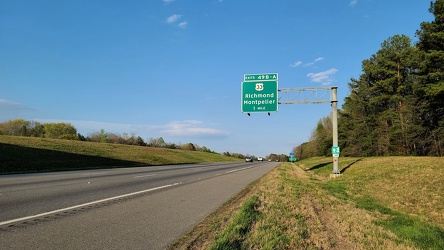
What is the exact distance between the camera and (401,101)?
45219 millimetres

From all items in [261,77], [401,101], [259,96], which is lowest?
[259,96]

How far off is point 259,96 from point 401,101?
3087cm

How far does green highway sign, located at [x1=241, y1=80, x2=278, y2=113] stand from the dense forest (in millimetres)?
16850

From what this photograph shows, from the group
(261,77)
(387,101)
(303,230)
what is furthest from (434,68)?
(303,230)

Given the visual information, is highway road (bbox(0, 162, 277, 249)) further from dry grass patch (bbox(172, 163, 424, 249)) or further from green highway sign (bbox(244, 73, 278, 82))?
green highway sign (bbox(244, 73, 278, 82))

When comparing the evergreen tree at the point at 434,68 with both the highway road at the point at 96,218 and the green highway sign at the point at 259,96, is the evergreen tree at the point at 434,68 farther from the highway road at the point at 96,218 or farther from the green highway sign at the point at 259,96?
the highway road at the point at 96,218

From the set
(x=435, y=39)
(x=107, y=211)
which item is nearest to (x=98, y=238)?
(x=107, y=211)

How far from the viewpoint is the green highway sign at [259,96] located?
83.8 ft

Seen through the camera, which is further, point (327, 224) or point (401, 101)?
point (401, 101)

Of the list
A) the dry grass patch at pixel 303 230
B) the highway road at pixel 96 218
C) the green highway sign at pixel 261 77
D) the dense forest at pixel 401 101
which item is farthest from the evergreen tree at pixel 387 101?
the highway road at pixel 96 218

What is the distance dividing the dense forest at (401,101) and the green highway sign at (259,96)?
16.8 metres

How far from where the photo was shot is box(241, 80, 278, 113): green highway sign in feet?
83.8

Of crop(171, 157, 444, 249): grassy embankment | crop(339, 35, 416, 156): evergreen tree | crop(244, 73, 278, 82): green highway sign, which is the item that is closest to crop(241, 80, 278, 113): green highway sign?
crop(244, 73, 278, 82): green highway sign

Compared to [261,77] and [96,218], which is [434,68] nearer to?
[261,77]
